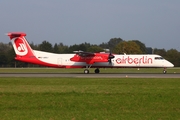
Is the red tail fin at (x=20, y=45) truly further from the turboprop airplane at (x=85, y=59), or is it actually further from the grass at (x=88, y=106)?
the grass at (x=88, y=106)

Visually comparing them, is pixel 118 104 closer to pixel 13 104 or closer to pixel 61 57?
pixel 13 104

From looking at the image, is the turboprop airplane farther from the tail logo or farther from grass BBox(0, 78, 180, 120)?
grass BBox(0, 78, 180, 120)

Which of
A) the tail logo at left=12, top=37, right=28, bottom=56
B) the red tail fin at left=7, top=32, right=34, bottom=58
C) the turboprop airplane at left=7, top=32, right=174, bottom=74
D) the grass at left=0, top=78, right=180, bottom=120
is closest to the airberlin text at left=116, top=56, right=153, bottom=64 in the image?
the turboprop airplane at left=7, top=32, right=174, bottom=74

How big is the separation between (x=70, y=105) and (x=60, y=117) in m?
2.49

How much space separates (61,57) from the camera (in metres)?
48.2

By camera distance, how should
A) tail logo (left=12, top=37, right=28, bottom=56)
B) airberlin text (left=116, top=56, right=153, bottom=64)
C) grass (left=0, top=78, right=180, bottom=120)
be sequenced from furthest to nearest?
1. tail logo (left=12, top=37, right=28, bottom=56)
2. airberlin text (left=116, top=56, right=153, bottom=64)
3. grass (left=0, top=78, right=180, bottom=120)

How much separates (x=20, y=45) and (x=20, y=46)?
147 mm

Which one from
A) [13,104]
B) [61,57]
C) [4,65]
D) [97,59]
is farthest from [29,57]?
[4,65]

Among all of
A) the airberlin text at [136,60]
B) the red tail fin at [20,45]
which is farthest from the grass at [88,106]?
the red tail fin at [20,45]

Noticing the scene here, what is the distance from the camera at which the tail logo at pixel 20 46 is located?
47625 millimetres

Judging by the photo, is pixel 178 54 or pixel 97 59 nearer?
pixel 97 59

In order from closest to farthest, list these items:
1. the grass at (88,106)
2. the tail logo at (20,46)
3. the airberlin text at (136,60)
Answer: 1. the grass at (88,106)
2. the airberlin text at (136,60)
3. the tail logo at (20,46)

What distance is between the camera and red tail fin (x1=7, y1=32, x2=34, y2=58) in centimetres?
4766

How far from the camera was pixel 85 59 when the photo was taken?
4778 cm
